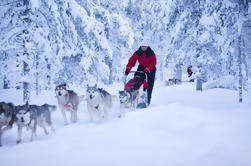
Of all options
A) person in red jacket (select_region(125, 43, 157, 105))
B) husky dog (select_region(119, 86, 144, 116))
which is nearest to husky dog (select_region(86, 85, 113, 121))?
husky dog (select_region(119, 86, 144, 116))

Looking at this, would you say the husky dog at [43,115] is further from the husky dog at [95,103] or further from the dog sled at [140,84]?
the dog sled at [140,84]

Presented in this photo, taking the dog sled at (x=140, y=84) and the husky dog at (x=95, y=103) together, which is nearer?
the husky dog at (x=95, y=103)

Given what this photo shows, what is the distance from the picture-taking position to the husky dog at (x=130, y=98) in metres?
6.53

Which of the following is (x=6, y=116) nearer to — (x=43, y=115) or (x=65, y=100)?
(x=43, y=115)

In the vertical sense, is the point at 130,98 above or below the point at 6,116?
above

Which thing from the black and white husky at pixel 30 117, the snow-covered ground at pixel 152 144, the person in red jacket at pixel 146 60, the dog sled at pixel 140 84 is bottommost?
the snow-covered ground at pixel 152 144

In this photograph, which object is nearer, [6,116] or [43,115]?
[6,116]

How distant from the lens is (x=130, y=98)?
695 cm

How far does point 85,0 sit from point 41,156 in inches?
456

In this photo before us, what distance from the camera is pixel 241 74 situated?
6.81 m

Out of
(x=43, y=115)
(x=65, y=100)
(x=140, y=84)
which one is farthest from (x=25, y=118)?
(x=140, y=84)

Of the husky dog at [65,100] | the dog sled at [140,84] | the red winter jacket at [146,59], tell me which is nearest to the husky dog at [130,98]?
the dog sled at [140,84]

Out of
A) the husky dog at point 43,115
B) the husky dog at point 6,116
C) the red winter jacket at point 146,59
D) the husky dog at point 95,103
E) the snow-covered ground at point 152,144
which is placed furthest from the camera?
the red winter jacket at point 146,59

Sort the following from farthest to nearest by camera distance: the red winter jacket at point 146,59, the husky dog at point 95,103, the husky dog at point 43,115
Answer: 1. the red winter jacket at point 146,59
2. the husky dog at point 95,103
3. the husky dog at point 43,115
